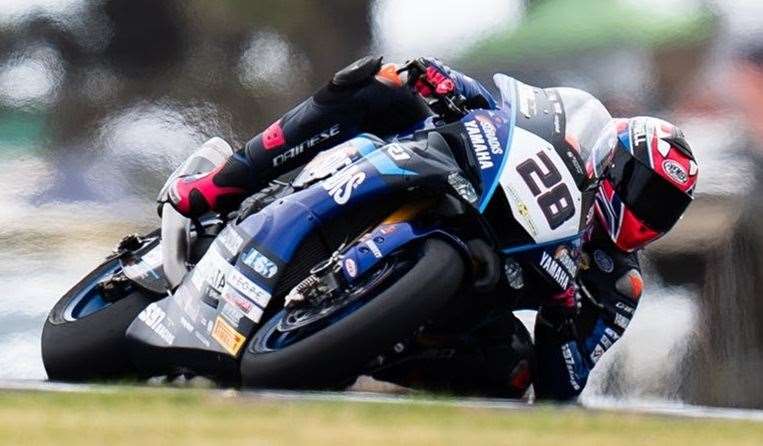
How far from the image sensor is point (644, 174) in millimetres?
5934

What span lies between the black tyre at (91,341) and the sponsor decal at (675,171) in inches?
81.0

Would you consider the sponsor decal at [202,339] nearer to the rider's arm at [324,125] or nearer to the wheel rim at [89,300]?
the rider's arm at [324,125]

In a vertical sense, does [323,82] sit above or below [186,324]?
below

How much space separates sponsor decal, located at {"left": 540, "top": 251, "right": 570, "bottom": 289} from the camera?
5.57 meters

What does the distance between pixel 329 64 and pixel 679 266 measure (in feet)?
6.87

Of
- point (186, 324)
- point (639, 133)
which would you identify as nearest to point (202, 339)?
point (186, 324)

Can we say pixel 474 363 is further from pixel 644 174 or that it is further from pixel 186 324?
pixel 186 324

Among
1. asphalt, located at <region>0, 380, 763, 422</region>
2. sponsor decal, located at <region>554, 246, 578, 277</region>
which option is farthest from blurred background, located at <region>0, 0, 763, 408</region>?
asphalt, located at <region>0, 380, 763, 422</region>

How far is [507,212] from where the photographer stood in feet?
18.0

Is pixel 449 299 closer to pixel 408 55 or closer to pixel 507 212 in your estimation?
pixel 507 212

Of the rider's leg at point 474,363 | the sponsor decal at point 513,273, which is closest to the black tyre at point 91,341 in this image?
the rider's leg at point 474,363

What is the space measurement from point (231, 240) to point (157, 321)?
0.43 metres

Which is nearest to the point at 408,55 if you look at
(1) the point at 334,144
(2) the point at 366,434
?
(1) the point at 334,144

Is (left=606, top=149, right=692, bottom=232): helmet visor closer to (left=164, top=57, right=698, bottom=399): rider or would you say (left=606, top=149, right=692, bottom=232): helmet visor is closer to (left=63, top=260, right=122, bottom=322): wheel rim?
(left=164, top=57, right=698, bottom=399): rider
